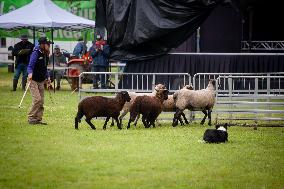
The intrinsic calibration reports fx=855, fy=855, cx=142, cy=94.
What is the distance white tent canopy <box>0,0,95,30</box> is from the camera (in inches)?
1302

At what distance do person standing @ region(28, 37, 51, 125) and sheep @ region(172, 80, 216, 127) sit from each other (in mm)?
3209

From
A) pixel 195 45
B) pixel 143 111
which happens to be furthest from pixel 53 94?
pixel 143 111

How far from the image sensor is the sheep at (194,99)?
2014cm

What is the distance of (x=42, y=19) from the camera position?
3319 cm

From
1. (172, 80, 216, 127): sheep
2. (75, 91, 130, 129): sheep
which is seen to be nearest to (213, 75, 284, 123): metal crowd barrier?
(172, 80, 216, 127): sheep

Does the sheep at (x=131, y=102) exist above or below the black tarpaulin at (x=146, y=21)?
below

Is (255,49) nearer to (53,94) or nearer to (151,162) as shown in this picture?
(53,94)

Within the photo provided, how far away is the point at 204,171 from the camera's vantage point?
13.4 m

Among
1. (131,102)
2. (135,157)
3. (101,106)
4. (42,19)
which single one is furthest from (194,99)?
(42,19)

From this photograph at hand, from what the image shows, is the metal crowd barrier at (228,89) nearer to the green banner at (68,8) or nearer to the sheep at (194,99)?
the sheep at (194,99)

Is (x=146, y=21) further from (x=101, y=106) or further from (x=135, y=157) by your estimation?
(x=135, y=157)

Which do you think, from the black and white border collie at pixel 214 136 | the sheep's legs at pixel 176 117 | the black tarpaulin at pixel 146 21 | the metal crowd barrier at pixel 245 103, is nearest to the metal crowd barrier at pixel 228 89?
the metal crowd barrier at pixel 245 103

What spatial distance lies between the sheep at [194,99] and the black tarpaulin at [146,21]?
4.72m

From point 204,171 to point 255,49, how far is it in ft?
58.8
